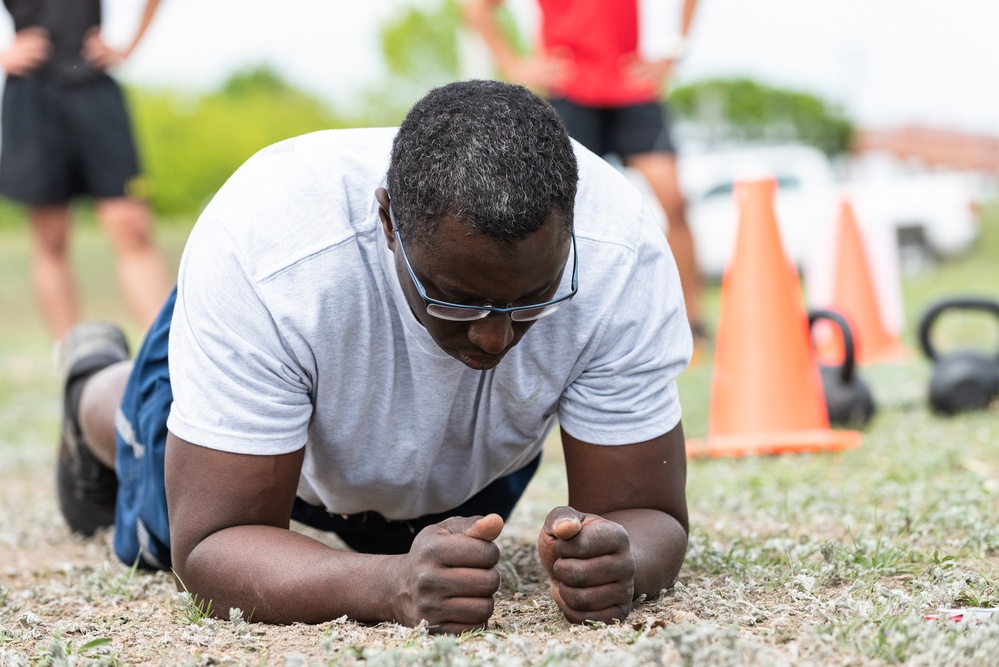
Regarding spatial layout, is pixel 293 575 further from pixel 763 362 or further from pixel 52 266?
pixel 52 266

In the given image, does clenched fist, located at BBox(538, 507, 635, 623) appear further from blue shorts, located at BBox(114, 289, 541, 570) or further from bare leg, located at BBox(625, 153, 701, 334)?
bare leg, located at BBox(625, 153, 701, 334)

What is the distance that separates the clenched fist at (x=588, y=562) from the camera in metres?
2.09

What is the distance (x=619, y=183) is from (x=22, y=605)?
1.62 meters

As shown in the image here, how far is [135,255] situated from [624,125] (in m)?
2.52

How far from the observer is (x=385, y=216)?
2117 mm

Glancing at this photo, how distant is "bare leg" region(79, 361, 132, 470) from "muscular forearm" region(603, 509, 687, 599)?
1.60 meters

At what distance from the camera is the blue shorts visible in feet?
9.07

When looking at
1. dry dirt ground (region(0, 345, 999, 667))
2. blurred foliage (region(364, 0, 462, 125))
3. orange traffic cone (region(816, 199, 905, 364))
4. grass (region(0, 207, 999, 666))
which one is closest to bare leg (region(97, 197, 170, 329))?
grass (region(0, 207, 999, 666))

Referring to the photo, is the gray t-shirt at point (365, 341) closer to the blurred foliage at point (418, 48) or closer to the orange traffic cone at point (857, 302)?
the orange traffic cone at point (857, 302)

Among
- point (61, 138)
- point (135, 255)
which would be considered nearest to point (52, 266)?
point (135, 255)

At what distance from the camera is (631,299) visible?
2279 mm

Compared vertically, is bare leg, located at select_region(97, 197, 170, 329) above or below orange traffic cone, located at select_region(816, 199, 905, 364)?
above

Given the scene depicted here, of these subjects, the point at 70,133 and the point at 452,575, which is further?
the point at 70,133

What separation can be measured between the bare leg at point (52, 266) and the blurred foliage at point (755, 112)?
52713 millimetres
